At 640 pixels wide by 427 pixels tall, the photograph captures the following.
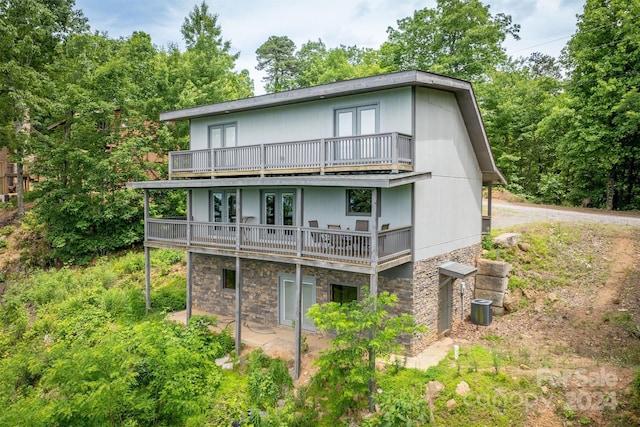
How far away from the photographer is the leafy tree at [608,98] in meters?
23.6

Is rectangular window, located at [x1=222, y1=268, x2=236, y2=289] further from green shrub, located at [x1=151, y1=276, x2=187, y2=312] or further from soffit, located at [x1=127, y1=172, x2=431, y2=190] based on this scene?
soffit, located at [x1=127, y1=172, x2=431, y2=190]

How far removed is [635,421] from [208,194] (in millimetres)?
15330

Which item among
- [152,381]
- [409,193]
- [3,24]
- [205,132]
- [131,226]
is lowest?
[152,381]

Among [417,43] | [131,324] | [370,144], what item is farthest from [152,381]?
[417,43]

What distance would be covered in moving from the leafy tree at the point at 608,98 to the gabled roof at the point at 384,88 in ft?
39.8

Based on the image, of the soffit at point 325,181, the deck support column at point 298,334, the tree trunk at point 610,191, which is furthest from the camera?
the tree trunk at point 610,191

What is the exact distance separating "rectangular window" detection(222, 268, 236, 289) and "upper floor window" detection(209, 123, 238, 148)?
526cm

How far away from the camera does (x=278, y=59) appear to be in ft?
167

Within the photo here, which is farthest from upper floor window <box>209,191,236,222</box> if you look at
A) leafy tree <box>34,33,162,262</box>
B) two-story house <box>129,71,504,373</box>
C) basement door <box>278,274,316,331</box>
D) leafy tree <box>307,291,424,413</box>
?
leafy tree <box>34,33,162,262</box>

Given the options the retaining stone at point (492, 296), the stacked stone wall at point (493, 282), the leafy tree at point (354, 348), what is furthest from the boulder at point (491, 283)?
the leafy tree at point (354, 348)

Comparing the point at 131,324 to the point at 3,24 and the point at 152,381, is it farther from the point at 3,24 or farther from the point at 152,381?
the point at 3,24

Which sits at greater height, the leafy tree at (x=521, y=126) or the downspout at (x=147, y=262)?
the leafy tree at (x=521, y=126)

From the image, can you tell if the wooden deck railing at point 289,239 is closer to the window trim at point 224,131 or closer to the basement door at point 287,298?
the basement door at point 287,298

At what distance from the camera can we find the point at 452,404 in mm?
9156
